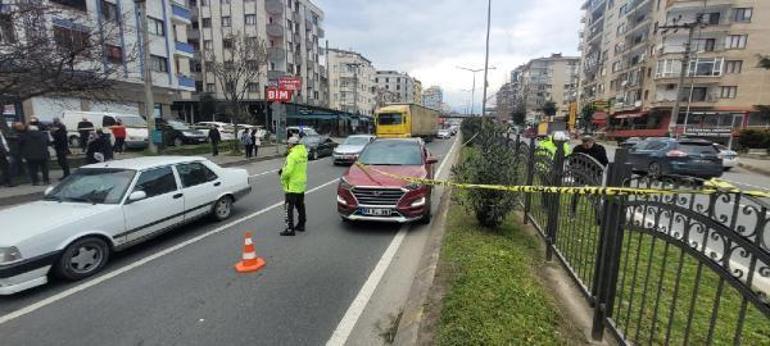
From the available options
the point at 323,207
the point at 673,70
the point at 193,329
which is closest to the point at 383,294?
the point at 193,329

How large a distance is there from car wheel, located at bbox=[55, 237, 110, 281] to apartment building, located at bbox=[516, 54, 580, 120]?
9169 cm

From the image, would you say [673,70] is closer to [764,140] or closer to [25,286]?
[764,140]

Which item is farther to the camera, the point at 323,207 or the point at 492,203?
the point at 323,207

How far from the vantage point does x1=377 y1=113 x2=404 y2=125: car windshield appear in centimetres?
2848

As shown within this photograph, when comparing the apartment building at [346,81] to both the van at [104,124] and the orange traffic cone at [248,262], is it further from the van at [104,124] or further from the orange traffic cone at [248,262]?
the orange traffic cone at [248,262]

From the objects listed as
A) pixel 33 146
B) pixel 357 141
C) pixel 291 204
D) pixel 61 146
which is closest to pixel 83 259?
pixel 291 204

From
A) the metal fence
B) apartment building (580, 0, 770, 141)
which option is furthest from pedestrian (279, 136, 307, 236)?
apartment building (580, 0, 770, 141)

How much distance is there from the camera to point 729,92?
40.8m

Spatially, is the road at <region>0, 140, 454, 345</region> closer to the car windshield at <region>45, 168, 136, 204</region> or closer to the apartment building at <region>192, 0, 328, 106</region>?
the car windshield at <region>45, 168, 136, 204</region>

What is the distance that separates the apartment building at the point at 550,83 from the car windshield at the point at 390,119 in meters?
68.0

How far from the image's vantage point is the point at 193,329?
11.5 feet

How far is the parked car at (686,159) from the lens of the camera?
40.9 feet

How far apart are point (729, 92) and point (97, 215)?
184 ft

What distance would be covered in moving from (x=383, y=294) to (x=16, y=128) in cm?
1164
